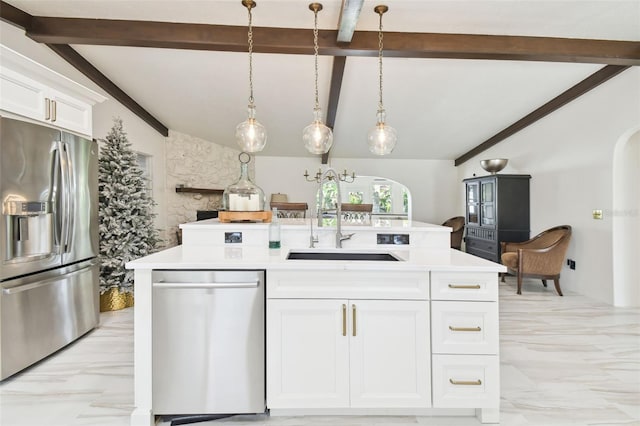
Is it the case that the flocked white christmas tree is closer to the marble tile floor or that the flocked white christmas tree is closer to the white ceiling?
the marble tile floor

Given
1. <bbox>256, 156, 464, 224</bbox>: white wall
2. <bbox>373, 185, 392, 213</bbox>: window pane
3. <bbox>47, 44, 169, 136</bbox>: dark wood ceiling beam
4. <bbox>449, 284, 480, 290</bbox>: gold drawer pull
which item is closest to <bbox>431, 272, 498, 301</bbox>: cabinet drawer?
<bbox>449, 284, 480, 290</bbox>: gold drawer pull

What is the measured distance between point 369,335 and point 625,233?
394 centimetres

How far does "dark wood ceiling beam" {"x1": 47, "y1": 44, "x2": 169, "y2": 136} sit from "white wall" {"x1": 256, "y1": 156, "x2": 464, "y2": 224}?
2.69m

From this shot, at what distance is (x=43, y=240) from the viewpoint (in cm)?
243

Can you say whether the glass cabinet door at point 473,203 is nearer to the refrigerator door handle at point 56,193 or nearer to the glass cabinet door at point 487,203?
the glass cabinet door at point 487,203

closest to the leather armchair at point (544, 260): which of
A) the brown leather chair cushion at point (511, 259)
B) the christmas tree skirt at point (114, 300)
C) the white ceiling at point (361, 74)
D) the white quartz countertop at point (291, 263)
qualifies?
the brown leather chair cushion at point (511, 259)

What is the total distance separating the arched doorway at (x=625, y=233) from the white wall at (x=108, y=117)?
239 inches

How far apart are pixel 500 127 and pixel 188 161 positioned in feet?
18.6

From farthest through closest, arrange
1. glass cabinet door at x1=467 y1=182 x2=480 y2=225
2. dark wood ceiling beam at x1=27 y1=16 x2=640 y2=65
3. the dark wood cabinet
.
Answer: glass cabinet door at x1=467 y1=182 x2=480 y2=225 < the dark wood cabinet < dark wood ceiling beam at x1=27 y1=16 x2=640 y2=65

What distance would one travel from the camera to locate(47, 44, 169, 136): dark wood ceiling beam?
3516mm

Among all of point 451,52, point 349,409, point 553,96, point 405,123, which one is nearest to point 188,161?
point 405,123

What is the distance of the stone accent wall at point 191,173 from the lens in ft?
18.7

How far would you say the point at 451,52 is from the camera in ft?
10.9

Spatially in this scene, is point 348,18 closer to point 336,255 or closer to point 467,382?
point 336,255
